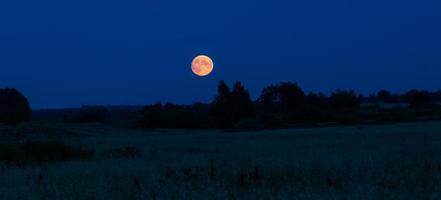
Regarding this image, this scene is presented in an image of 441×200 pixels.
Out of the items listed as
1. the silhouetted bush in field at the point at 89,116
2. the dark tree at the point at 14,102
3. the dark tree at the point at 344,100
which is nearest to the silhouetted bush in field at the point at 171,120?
the silhouetted bush in field at the point at 89,116

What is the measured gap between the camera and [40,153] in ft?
62.8

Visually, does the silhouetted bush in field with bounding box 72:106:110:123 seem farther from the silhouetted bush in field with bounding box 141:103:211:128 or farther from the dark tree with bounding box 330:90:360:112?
the dark tree with bounding box 330:90:360:112

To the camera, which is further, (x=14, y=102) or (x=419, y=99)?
(x=419, y=99)

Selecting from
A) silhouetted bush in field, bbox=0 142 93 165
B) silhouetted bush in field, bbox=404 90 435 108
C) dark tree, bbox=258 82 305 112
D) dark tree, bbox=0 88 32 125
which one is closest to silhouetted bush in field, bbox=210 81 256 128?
dark tree, bbox=258 82 305 112

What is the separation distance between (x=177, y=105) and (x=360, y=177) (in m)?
74.1

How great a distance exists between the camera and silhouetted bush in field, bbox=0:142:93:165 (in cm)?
1833

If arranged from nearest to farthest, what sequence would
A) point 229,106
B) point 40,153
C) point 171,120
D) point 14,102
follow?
point 40,153 → point 171,120 → point 229,106 → point 14,102

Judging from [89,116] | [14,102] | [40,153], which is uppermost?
[14,102]

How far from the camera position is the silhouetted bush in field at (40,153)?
1833 centimetres

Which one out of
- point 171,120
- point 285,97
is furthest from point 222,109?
point 285,97

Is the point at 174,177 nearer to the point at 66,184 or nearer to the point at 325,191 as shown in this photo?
the point at 66,184

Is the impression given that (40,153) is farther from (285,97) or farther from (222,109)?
(285,97)

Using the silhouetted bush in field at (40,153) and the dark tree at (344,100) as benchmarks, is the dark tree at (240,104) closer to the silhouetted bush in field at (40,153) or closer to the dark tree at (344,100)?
the dark tree at (344,100)

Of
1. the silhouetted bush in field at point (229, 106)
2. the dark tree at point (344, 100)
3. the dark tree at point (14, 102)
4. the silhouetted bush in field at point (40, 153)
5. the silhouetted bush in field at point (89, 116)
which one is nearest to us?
the silhouetted bush in field at point (40, 153)
